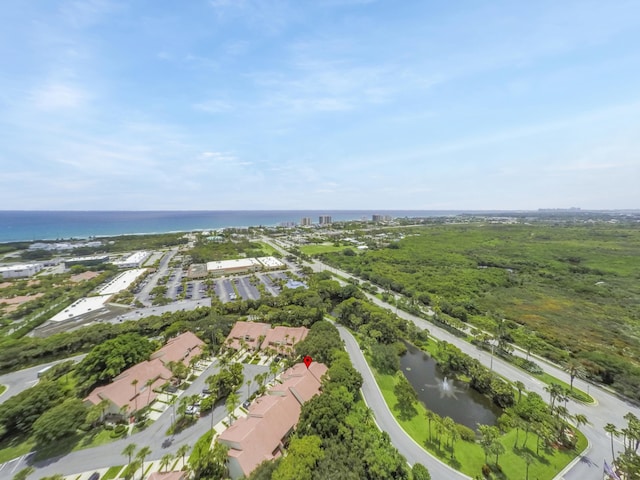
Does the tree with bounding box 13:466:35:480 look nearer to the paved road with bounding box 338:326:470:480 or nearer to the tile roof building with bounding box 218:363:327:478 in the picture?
the tile roof building with bounding box 218:363:327:478

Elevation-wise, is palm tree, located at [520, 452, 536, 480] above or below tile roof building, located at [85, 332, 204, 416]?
below

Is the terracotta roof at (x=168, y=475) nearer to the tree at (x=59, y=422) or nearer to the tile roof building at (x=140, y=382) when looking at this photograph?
the tile roof building at (x=140, y=382)

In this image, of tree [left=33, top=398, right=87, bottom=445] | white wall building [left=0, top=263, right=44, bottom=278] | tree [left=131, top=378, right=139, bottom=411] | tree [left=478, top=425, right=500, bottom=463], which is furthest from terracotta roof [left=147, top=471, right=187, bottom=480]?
white wall building [left=0, top=263, right=44, bottom=278]

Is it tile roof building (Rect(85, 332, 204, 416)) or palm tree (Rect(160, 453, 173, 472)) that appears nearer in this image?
palm tree (Rect(160, 453, 173, 472))

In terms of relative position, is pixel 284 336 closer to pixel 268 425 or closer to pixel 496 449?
pixel 268 425

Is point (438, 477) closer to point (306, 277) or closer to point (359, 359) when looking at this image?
point (359, 359)

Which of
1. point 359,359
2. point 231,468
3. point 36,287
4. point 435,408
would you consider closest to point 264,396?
point 231,468
